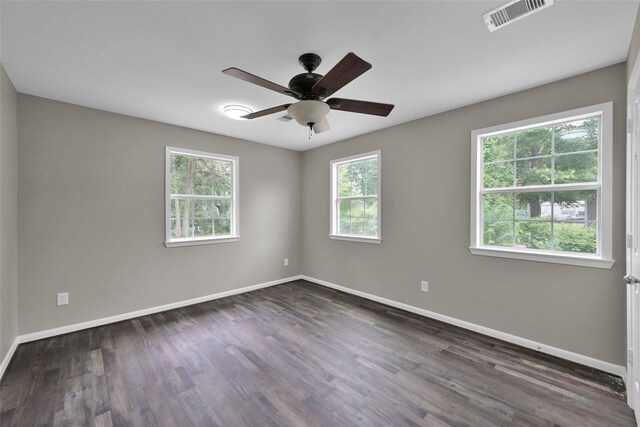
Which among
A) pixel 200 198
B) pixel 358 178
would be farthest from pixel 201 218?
pixel 358 178

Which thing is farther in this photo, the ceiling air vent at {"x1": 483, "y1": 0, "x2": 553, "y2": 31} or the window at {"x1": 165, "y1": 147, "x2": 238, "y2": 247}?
the window at {"x1": 165, "y1": 147, "x2": 238, "y2": 247}

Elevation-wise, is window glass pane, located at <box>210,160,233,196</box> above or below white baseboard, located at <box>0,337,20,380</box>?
above

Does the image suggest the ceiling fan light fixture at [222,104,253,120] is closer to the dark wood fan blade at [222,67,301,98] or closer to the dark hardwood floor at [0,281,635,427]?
the dark wood fan blade at [222,67,301,98]

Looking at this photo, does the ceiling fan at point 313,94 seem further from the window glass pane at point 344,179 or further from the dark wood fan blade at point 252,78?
the window glass pane at point 344,179

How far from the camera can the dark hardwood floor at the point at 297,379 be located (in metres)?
1.76

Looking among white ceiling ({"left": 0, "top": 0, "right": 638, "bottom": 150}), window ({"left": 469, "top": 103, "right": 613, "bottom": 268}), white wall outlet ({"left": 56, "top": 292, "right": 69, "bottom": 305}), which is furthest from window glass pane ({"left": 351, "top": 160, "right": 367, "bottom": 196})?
white wall outlet ({"left": 56, "top": 292, "right": 69, "bottom": 305})

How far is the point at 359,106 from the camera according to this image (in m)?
2.16

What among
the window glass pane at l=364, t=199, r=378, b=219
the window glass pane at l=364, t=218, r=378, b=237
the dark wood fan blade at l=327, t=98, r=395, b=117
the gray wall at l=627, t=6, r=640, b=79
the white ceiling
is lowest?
the window glass pane at l=364, t=218, r=378, b=237

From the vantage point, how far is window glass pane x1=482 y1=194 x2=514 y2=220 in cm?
283

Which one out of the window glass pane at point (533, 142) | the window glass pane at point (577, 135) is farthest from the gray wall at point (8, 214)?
the window glass pane at point (577, 135)

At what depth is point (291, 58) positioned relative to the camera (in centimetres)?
209

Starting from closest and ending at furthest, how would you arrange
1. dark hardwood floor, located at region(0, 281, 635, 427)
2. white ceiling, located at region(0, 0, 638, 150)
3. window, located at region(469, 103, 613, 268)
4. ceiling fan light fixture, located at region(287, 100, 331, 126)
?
white ceiling, located at region(0, 0, 638, 150) → dark hardwood floor, located at region(0, 281, 635, 427) → ceiling fan light fixture, located at region(287, 100, 331, 126) → window, located at region(469, 103, 613, 268)

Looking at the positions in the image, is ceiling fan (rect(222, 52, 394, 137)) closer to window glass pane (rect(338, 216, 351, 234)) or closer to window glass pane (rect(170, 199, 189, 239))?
window glass pane (rect(170, 199, 189, 239))

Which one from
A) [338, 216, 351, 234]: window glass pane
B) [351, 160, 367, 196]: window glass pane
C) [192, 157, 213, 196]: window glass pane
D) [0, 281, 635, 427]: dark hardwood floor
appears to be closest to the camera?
[0, 281, 635, 427]: dark hardwood floor
